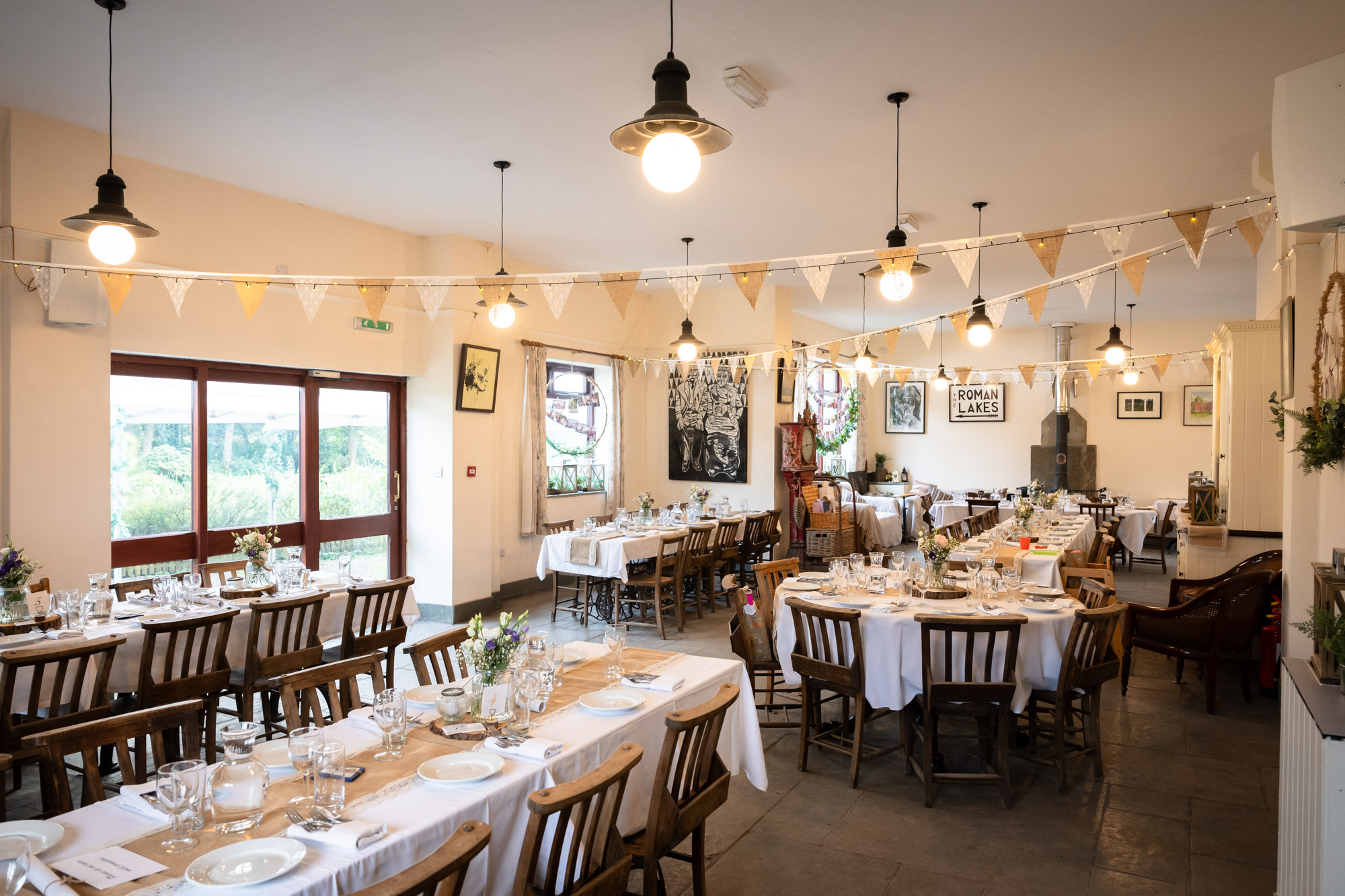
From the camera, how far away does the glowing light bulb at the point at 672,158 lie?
260 cm

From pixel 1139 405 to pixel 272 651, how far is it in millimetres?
13660

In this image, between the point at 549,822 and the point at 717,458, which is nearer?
the point at 549,822

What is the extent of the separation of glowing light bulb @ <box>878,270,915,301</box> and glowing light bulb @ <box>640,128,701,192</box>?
8.43 ft

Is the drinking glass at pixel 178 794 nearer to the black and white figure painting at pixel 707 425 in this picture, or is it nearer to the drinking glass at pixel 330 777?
the drinking glass at pixel 330 777

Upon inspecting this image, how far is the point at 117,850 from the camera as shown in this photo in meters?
1.84

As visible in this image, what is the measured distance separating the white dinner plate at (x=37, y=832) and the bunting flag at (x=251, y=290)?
14.7 feet

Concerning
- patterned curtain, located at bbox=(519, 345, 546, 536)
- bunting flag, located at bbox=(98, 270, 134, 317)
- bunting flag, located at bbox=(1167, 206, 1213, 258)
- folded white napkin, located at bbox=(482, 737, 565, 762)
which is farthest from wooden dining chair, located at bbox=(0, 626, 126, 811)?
bunting flag, located at bbox=(1167, 206, 1213, 258)

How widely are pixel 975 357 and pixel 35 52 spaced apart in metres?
13.7

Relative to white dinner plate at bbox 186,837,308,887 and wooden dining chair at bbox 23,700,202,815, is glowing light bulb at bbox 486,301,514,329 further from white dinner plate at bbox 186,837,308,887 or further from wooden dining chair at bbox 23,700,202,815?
white dinner plate at bbox 186,837,308,887

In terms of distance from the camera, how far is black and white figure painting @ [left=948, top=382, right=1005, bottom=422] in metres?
14.5

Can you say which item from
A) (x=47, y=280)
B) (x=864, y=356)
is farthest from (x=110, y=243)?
(x=864, y=356)

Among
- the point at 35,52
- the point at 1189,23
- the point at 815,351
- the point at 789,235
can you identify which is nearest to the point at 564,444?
the point at 789,235

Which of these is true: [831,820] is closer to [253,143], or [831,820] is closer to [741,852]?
[741,852]

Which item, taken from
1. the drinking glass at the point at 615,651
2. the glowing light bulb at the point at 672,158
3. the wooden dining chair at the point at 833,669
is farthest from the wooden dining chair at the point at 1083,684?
A: the glowing light bulb at the point at 672,158
